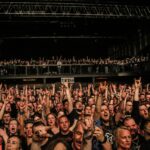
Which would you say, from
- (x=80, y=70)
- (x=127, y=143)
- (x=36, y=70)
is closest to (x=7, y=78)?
(x=36, y=70)

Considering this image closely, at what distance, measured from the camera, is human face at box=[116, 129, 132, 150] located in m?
4.73

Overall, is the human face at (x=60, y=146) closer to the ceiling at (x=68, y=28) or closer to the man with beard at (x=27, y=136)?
the man with beard at (x=27, y=136)

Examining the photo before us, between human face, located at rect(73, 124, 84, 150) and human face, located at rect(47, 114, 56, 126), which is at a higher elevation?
human face, located at rect(47, 114, 56, 126)

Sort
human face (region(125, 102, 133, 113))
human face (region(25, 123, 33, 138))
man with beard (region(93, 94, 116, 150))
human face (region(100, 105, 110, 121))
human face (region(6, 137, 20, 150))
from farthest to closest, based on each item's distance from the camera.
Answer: human face (region(125, 102, 133, 113)) < human face (region(100, 105, 110, 121)) < human face (region(25, 123, 33, 138)) < man with beard (region(93, 94, 116, 150)) < human face (region(6, 137, 20, 150))

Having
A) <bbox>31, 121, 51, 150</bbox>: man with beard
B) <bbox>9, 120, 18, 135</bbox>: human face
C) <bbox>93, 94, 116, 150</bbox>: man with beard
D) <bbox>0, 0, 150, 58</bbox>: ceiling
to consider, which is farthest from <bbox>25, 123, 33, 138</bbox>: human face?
<bbox>0, 0, 150, 58</bbox>: ceiling

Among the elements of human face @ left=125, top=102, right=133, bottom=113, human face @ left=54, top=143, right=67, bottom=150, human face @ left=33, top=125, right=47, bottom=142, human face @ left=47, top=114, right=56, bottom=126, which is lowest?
human face @ left=54, top=143, right=67, bottom=150

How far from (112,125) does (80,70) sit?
69.3ft

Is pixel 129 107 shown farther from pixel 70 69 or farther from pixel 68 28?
pixel 68 28

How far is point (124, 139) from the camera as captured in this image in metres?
4.76

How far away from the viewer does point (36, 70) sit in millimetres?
27594

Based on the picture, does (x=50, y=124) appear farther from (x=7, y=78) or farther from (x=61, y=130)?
(x=7, y=78)

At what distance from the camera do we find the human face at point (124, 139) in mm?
4727

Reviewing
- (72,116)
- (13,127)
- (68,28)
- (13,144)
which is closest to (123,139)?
(13,144)

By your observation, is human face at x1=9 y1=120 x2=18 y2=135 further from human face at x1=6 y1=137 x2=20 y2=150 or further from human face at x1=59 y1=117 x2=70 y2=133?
human face at x1=6 y1=137 x2=20 y2=150
